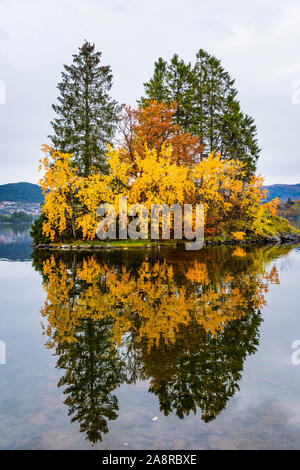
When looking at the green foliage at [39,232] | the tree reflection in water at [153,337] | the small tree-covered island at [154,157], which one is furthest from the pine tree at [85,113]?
the tree reflection in water at [153,337]

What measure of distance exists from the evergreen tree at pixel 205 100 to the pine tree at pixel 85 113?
22.9 feet

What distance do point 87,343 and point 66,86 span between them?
28.8m

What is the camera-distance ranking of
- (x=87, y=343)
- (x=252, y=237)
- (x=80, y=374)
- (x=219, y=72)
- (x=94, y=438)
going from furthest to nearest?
1. (x=219, y=72)
2. (x=252, y=237)
3. (x=87, y=343)
4. (x=80, y=374)
5. (x=94, y=438)

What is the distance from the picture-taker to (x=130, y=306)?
7.32 m

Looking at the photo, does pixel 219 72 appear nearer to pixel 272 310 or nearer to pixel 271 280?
pixel 271 280

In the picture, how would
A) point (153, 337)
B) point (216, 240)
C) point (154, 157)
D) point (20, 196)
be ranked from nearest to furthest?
point (153, 337)
point (154, 157)
point (216, 240)
point (20, 196)

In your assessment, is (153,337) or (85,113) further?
(85,113)

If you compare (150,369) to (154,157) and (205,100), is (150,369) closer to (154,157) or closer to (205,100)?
(154,157)

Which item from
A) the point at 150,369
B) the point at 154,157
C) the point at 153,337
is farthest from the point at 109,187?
the point at 150,369

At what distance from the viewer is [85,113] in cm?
2948

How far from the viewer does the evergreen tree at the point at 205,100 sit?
3494 centimetres

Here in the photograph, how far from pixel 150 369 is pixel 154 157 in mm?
20299

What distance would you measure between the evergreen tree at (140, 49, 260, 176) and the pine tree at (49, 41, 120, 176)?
6.98 meters

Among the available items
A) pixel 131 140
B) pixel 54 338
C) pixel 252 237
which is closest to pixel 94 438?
pixel 54 338
